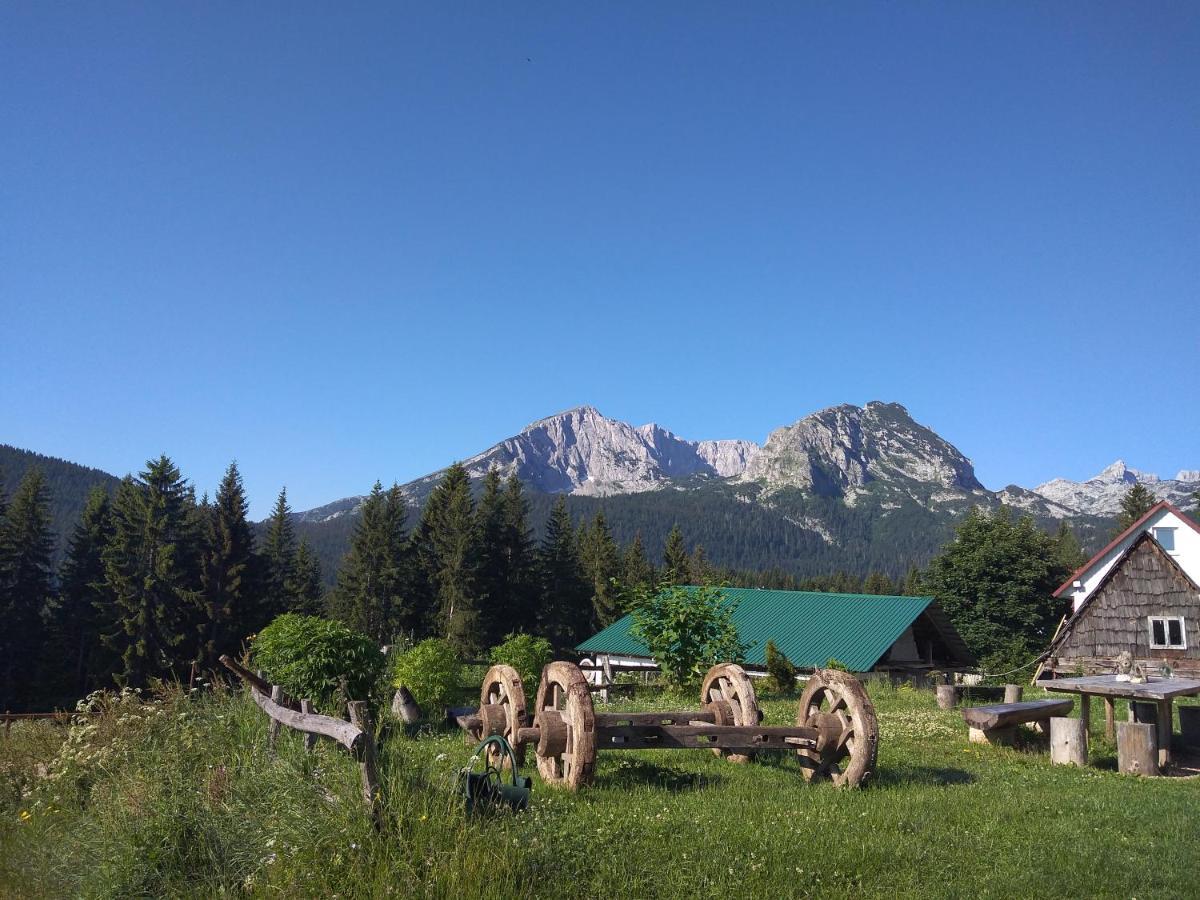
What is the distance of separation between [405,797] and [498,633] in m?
60.1

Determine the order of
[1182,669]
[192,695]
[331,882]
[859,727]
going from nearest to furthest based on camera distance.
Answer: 1. [331,882]
2. [859,727]
3. [192,695]
4. [1182,669]

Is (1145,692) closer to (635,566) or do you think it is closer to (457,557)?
(457,557)

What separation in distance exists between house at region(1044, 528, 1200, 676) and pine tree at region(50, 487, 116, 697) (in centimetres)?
4910

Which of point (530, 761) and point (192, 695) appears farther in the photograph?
point (192, 695)

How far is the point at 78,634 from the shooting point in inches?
1937

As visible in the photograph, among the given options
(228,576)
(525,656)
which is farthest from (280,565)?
(525,656)

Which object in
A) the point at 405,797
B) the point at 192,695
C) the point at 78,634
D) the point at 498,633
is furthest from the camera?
the point at 498,633

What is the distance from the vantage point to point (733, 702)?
1026 cm

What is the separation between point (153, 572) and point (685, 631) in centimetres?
4041

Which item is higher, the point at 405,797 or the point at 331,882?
the point at 405,797

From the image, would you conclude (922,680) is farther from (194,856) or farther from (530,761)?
(194,856)

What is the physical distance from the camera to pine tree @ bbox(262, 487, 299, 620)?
56.7 meters

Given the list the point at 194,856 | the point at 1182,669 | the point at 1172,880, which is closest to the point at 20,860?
the point at 194,856

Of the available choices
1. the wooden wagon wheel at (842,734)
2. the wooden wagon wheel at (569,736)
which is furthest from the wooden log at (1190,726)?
the wooden wagon wheel at (569,736)
